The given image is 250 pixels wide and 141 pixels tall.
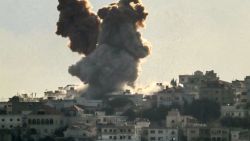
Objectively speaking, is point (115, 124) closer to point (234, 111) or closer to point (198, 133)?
point (198, 133)

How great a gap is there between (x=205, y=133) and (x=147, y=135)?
600cm

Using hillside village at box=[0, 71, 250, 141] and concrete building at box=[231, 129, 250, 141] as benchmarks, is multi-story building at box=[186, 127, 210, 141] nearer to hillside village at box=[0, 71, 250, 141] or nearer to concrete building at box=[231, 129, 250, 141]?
hillside village at box=[0, 71, 250, 141]

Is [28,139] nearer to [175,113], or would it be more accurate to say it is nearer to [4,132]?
[4,132]

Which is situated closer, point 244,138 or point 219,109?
point 244,138

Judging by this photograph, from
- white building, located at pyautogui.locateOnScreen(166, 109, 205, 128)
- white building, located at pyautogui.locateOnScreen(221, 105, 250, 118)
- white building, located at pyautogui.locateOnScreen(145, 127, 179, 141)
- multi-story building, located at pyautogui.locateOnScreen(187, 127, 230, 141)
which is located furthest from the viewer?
white building, located at pyautogui.locateOnScreen(221, 105, 250, 118)

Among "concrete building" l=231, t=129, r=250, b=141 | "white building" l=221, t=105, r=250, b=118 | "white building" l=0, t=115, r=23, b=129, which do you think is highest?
"white building" l=221, t=105, r=250, b=118

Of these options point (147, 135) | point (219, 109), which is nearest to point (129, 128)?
point (147, 135)

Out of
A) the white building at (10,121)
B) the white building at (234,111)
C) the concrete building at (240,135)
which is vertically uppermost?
the white building at (234,111)

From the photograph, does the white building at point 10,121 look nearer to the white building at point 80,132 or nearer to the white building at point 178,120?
the white building at point 80,132

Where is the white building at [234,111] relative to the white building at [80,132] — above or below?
above

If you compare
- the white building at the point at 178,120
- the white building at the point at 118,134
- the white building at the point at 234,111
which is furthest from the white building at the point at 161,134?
the white building at the point at 234,111

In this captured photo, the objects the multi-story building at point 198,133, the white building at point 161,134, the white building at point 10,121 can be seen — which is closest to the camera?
the multi-story building at point 198,133

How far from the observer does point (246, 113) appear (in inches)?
7653

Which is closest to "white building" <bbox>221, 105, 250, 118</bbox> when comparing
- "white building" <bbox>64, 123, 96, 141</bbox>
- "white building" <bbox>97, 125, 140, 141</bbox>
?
"white building" <bbox>97, 125, 140, 141</bbox>
